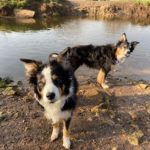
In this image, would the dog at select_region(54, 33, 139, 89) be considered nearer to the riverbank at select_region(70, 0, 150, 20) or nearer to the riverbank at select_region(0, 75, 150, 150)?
the riverbank at select_region(0, 75, 150, 150)

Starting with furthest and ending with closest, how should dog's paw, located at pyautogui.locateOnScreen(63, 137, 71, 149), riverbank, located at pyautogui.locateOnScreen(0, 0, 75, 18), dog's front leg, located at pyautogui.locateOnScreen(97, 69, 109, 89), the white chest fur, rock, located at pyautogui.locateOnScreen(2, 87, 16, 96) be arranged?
riverbank, located at pyautogui.locateOnScreen(0, 0, 75, 18) < dog's front leg, located at pyautogui.locateOnScreen(97, 69, 109, 89) < rock, located at pyautogui.locateOnScreen(2, 87, 16, 96) < dog's paw, located at pyautogui.locateOnScreen(63, 137, 71, 149) < the white chest fur

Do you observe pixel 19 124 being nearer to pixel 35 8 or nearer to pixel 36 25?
pixel 36 25

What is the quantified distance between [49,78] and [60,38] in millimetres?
8727

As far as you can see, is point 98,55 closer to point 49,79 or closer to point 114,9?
point 49,79

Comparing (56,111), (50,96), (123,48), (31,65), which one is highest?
(31,65)

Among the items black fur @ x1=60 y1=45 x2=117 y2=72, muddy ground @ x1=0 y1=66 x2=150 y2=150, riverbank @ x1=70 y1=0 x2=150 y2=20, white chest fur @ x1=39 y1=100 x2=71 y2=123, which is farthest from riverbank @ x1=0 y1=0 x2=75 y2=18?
white chest fur @ x1=39 y1=100 x2=71 y2=123

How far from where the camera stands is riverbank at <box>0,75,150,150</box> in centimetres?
470

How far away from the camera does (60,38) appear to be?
12414 mm

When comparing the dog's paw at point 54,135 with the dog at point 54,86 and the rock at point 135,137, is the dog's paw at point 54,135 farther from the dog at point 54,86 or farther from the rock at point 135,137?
the rock at point 135,137

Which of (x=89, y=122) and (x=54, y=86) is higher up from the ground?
(x=54, y=86)

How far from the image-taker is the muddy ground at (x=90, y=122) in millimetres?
4688

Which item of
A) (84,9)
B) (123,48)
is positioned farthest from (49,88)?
(84,9)

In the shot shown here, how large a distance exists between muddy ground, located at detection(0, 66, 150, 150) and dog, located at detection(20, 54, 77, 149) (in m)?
0.46

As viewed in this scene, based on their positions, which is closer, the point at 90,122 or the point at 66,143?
the point at 66,143
